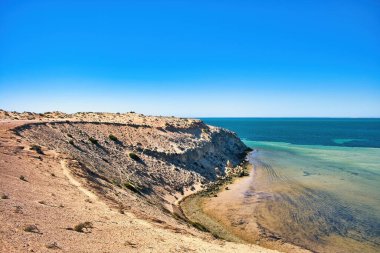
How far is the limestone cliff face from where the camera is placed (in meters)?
33.1

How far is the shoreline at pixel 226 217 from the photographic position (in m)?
25.6

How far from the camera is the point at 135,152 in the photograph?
44344 mm

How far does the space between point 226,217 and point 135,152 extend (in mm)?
18046

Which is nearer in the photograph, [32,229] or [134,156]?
[32,229]

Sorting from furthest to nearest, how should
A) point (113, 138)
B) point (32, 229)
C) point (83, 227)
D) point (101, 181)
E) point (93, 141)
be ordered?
1. point (113, 138)
2. point (93, 141)
3. point (101, 181)
4. point (83, 227)
5. point (32, 229)

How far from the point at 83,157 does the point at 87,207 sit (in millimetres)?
16105

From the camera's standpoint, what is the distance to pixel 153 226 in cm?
1881

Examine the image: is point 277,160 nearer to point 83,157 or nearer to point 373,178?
point 373,178

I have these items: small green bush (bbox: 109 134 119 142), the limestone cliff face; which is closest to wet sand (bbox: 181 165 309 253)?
the limestone cliff face

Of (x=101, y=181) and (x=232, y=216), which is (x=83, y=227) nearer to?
(x=101, y=181)

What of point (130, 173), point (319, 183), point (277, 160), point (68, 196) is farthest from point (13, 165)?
point (277, 160)

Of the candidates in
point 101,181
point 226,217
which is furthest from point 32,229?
point 226,217

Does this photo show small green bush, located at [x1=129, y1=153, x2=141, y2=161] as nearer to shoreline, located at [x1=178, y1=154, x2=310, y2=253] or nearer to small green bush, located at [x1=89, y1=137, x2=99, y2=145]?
small green bush, located at [x1=89, y1=137, x2=99, y2=145]

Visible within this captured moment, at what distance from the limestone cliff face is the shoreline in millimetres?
3447
